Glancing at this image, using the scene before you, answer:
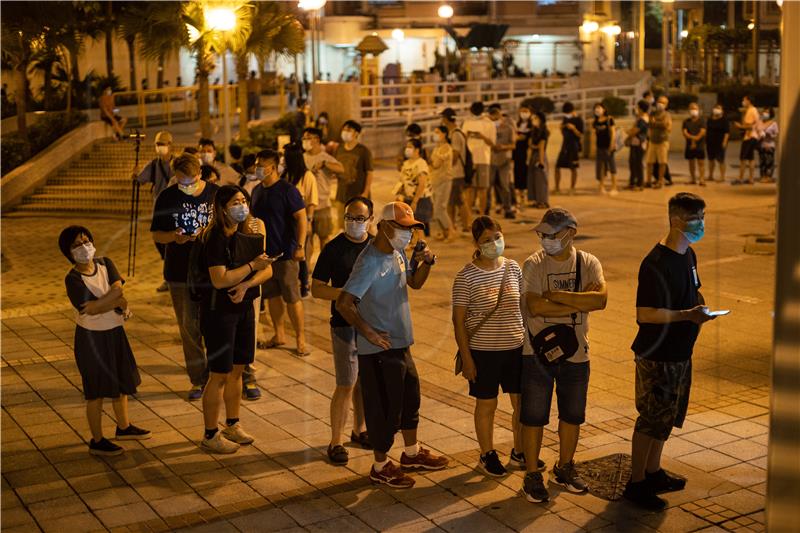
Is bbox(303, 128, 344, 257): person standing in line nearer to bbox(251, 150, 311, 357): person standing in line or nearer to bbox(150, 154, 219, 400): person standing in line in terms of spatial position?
bbox(251, 150, 311, 357): person standing in line

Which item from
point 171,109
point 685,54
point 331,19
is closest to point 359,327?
point 171,109

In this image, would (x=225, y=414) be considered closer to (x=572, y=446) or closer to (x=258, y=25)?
(x=572, y=446)

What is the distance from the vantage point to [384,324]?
6.57m

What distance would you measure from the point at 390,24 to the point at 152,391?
42466 mm

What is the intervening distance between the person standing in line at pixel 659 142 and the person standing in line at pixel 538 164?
3.04m

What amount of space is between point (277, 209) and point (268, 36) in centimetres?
1353

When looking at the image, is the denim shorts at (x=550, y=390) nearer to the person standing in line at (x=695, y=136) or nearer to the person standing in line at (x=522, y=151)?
Result: the person standing in line at (x=522, y=151)

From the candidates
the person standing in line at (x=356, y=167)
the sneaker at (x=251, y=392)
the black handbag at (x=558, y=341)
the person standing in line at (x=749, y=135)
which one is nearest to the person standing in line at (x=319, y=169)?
the person standing in line at (x=356, y=167)

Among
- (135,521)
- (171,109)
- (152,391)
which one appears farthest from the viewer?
(171,109)

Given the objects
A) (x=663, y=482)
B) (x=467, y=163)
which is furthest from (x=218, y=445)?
(x=467, y=163)

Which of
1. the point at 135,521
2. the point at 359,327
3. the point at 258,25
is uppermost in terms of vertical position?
the point at 258,25

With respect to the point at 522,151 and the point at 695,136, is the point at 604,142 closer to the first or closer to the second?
the point at 695,136

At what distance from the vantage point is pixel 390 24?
49.6 meters

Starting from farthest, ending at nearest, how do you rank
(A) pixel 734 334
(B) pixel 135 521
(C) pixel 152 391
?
(A) pixel 734 334 < (C) pixel 152 391 < (B) pixel 135 521
